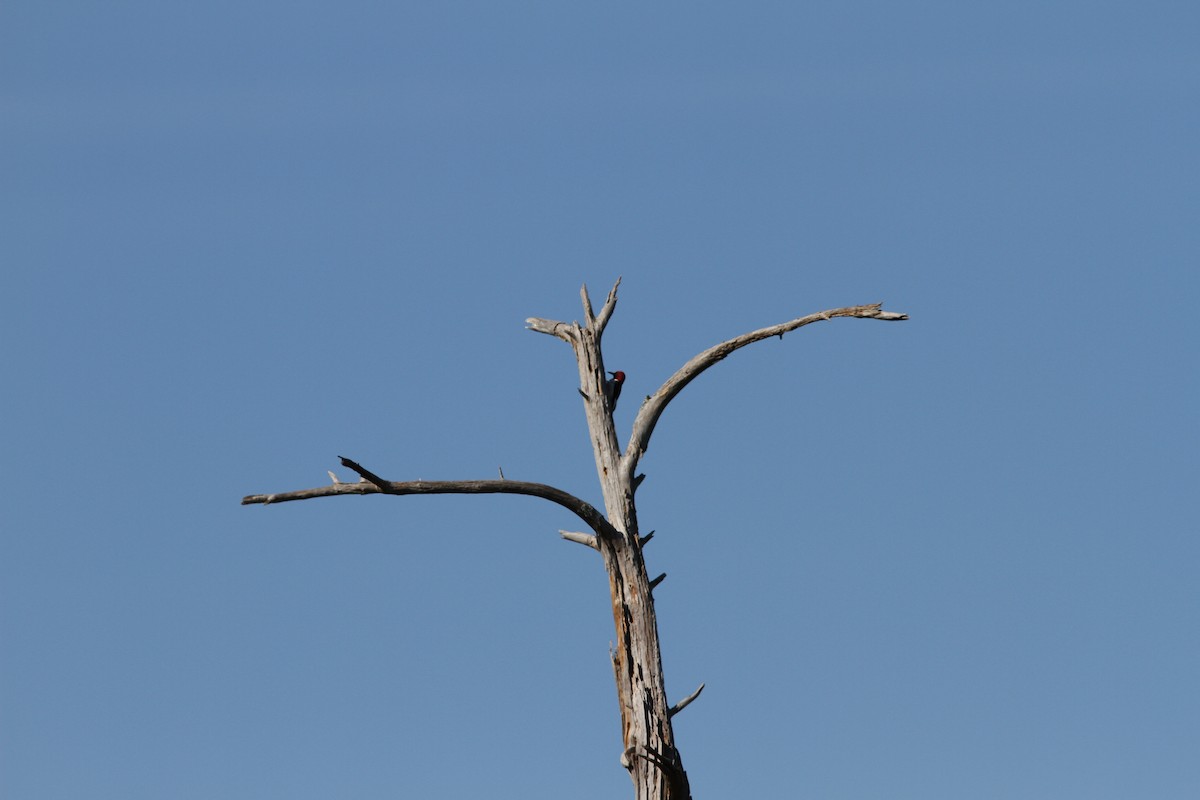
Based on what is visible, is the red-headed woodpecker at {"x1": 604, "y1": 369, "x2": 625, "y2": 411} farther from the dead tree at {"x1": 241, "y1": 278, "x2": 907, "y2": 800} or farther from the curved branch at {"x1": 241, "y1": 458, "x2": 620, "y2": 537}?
the curved branch at {"x1": 241, "y1": 458, "x2": 620, "y2": 537}

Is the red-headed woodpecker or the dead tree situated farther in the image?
the red-headed woodpecker

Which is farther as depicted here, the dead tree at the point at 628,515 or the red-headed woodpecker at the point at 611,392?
the red-headed woodpecker at the point at 611,392

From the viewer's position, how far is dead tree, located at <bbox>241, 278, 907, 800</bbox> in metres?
13.2

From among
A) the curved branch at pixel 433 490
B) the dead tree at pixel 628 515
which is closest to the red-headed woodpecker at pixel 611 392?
the dead tree at pixel 628 515

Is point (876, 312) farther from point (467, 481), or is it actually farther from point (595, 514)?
point (467, 481)

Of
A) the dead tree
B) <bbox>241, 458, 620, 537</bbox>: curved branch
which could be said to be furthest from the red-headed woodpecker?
<bbox>241, 458, 620, 537</bbox>: curved branch

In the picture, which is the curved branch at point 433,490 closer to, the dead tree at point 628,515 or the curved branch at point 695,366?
the dead tree at point 628,515

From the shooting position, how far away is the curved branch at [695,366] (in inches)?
545

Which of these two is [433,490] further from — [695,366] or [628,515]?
[695,366]

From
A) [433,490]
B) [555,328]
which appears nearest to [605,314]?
[555,328]

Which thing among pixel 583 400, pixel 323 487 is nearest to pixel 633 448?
pixel 583 400

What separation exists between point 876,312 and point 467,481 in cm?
418

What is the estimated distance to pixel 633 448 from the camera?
14.2 m

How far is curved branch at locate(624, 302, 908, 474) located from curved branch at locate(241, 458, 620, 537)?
3.23ft
